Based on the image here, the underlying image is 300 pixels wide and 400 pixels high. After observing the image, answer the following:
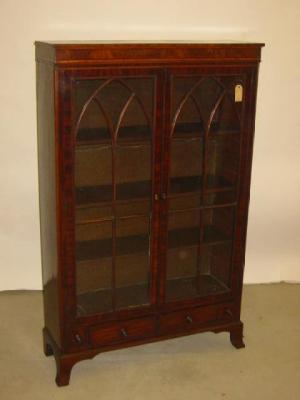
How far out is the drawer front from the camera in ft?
7.90

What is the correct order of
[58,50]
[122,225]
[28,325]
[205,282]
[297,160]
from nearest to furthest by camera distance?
[58,50]
[122,225]
[205,282]
[28,325]
[297,160]

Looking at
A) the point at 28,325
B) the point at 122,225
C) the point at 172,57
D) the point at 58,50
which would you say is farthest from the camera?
the point at 28,325

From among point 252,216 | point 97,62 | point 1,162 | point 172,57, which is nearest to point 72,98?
point 97,62

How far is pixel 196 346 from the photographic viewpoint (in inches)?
101

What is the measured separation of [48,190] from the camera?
85.2 inches

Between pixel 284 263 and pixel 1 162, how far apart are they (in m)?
1.74

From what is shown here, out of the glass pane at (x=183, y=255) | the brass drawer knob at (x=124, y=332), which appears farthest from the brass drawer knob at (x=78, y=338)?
the glass pane at (x=183, y=255)

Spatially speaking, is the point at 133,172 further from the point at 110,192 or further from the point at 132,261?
the point at 132,261

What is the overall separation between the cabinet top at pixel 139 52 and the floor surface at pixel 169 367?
4.29 feet

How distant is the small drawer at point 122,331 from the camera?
228cm

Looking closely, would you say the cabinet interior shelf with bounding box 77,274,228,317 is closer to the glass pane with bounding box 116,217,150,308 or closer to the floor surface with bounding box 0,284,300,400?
the glass pane with bounding box 116,217,150,308

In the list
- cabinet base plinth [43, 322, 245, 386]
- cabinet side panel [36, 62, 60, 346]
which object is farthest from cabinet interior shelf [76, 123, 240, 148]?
cabinet base plinth [43, 322, 245, 386]

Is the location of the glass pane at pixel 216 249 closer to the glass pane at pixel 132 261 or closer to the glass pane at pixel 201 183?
the glass pane at pixel 201 183

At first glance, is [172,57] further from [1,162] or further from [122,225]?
[1,162]
